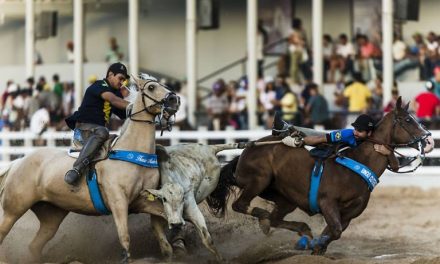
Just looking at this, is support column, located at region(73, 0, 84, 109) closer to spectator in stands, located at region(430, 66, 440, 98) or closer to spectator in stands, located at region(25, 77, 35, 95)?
spectator in stands, located at region(25, 77, 35, 95)

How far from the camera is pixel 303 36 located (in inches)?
875

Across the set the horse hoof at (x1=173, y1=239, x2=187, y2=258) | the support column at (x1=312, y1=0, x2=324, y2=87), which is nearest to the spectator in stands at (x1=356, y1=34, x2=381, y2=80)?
the support column at (x1=312, y1=0, x2=324, y2=87)

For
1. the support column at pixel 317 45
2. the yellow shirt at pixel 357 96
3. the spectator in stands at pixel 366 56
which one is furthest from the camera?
the spectator in stands at pixel 366 56

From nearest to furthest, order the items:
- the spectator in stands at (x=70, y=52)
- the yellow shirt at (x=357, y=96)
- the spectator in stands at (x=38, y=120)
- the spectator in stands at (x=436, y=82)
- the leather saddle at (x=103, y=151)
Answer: the leather saddle at (x=103, y=151), the spectator in stands at (x=436, y=82), the yellow shirt at (x=357, y=96), the spectator in stands at (x=38, y=120), the spectator in stands at (x=70, y=52)

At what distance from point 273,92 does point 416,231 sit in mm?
7492

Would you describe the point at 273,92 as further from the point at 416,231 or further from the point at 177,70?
the point at 416,231

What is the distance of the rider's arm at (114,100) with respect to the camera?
11070 millimetres

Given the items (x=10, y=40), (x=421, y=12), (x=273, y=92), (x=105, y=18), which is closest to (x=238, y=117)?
(x=273, y=92)

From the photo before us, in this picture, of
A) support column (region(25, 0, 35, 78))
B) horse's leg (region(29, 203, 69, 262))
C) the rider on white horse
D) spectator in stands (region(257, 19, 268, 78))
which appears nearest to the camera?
the rider on white horse

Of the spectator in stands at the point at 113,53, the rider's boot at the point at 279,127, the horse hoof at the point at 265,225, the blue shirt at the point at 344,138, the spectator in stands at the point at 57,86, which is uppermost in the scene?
the spectator in stands at the point at 113,53

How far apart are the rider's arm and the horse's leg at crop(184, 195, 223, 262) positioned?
1149 mm

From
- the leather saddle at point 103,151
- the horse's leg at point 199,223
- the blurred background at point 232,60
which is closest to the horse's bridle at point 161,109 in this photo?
the leather saddle at point 103,151

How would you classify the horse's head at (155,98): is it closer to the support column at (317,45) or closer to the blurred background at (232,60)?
the blurred background at (232,60)

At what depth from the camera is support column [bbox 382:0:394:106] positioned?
19.3m
